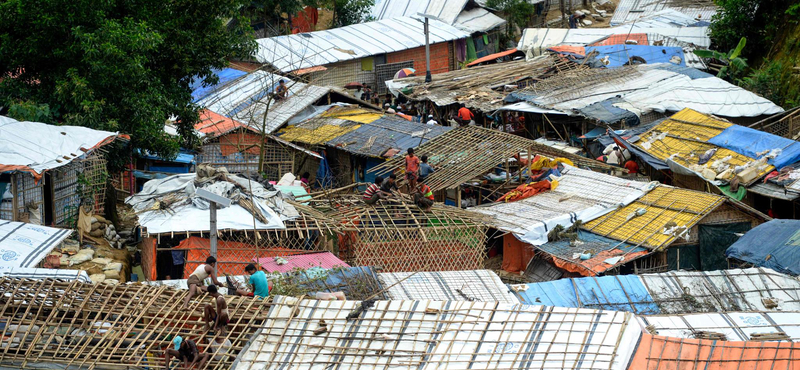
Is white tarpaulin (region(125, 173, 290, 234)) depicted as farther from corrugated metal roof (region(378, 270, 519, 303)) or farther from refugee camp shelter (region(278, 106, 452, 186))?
refugee camp shelter (region(278, 106, 452, 186))

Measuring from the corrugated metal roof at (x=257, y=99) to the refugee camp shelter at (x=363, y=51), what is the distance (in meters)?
1.89

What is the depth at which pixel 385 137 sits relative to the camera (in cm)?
2022

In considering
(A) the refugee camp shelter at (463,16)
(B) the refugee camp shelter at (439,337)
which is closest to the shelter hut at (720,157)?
(B) the refugee camp shelter at (439,337)

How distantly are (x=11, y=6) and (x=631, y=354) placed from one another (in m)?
12.3

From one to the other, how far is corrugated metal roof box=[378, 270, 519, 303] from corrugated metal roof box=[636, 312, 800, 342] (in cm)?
231

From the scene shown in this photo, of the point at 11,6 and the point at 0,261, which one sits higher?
the point at 11,6

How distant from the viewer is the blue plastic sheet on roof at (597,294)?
36.5 feet

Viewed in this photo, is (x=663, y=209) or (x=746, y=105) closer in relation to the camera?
(x=663, y=209)

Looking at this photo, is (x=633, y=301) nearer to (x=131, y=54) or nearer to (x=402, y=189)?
(x=402, y=189)

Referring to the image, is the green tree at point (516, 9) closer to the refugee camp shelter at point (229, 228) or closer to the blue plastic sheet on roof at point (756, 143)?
the blue plastic sheet on roof at point (756, 143)

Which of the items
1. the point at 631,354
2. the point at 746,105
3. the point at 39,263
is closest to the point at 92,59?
the point at 39,263

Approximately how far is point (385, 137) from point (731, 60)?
11.1 metres

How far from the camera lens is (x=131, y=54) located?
15.5 metres

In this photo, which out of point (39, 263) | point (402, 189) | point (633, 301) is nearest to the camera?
point (633, 301)
